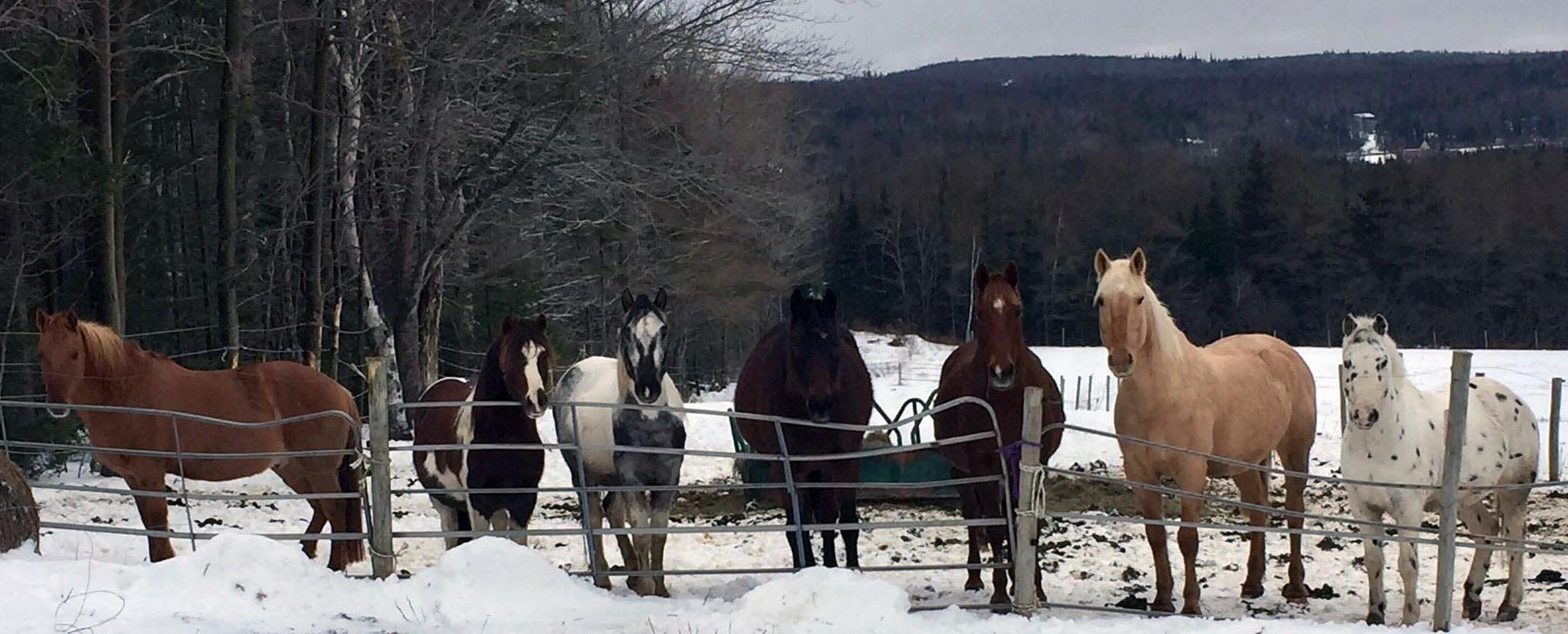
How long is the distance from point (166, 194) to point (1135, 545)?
535 inches

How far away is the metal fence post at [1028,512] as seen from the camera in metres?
5.22

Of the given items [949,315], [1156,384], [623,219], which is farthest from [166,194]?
[949,315]

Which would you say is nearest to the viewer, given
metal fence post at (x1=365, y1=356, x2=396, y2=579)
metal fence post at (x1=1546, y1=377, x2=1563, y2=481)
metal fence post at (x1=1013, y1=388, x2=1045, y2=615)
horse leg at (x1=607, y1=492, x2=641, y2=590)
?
metal fence post at (x1=1013, y1=388, x2=1045, y2=615)

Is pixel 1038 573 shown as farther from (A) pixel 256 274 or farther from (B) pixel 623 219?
(B) pixel 623 219

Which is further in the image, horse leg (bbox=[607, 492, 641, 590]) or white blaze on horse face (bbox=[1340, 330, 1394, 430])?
horse leg (bbox=[607, 492, 641, 590])

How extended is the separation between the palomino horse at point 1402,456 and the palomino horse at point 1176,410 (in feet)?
1.50

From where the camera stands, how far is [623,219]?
19.4m

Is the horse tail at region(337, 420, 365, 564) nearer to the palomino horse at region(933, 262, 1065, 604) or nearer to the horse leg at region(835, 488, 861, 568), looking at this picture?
the horse leg at region(835, 488, 861, 568)

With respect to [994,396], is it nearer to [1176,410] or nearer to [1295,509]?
[1176,410]

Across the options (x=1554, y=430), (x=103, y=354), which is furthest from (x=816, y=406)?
(x=1554, y=430)

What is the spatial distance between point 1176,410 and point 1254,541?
1197mm

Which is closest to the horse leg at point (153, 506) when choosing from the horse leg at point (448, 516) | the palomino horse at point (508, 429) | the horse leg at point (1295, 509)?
the horse leg at point (448, 516)

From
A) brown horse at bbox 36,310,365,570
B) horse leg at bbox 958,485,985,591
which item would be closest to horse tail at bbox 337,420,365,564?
brown horse at bbox 36,310,365,570

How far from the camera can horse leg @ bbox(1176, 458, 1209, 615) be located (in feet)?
20.4
